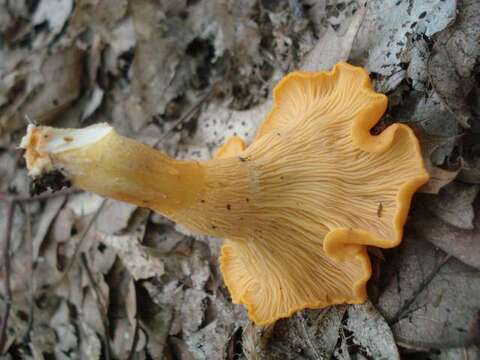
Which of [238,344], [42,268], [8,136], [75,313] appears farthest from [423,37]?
[8,136]

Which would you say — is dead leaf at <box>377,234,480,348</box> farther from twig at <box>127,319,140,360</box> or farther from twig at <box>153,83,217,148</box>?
twig at <box>153,83,217,148</box>

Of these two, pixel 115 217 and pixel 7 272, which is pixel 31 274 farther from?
pixel 115 217

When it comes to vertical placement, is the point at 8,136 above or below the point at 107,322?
above

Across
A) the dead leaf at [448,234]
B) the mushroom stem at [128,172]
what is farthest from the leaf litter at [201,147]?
the mushroom stem at [128,172]

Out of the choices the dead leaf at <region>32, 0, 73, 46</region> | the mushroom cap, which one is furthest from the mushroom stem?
the dead leaf at <region>32, 0, 73, 46</region>

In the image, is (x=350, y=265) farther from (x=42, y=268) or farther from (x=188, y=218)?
(x=42, y=268)

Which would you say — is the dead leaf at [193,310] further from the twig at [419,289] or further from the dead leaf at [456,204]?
the dead leaf at [456,204]

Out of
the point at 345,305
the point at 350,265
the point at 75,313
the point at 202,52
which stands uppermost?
the point at 202,52
